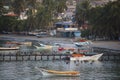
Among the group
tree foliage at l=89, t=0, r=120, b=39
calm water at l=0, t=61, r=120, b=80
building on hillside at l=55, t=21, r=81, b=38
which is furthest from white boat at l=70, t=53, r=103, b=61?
building on hillside at l=55, t=21, r=81, b=38

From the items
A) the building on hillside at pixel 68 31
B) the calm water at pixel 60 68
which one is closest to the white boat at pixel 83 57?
the calm water at pixel 60 68

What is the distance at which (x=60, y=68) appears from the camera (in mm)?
89250

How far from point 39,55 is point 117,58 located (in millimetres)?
14857

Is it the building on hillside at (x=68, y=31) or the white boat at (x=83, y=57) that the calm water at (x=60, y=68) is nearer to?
the white boat at (x=83, y=57)

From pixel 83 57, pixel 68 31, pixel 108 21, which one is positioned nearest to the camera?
pixel 83 57

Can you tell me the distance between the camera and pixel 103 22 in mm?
147750

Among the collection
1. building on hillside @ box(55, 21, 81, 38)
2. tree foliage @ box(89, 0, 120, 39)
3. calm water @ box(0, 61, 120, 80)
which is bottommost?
building on hillside @ box(55, 21, 81, 38)

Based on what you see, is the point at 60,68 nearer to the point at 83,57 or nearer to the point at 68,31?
the point at 83,57

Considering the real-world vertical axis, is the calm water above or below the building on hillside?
above

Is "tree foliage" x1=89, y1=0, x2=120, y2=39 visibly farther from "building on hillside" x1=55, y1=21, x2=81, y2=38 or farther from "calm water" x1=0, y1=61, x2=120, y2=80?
"calm water" x1=0, y1=61, x2=120, y2=80

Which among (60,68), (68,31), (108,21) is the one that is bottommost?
(68,31)

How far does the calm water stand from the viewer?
3055 inches

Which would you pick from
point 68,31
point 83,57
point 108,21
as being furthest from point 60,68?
point 68,31

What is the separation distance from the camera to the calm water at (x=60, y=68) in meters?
77.6
